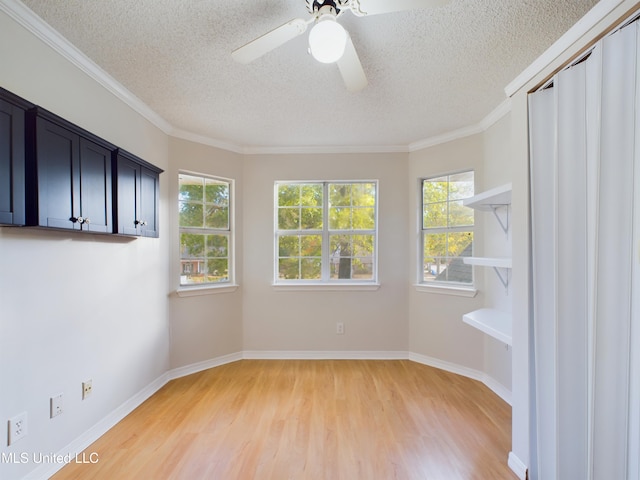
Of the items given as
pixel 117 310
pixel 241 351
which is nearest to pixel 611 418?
pixel 117 310

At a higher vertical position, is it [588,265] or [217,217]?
[217,217]

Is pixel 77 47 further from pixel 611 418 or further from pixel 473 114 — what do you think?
pixel 611 418

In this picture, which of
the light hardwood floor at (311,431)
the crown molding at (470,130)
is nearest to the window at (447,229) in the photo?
the crown molding at (470,130)

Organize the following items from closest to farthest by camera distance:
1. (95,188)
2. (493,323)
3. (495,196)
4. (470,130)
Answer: (95,188) < (495,196) < (493,323) < (470,130)

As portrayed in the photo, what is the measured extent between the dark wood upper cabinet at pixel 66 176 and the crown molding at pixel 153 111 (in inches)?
19.3

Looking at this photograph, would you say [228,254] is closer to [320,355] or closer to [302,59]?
[320,355]

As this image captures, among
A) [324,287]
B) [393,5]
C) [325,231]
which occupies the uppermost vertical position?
[393,5]

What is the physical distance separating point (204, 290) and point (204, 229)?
649mm

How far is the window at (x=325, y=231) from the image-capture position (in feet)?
11.3

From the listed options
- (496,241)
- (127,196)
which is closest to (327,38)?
(127,196)

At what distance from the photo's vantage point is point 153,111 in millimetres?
2529

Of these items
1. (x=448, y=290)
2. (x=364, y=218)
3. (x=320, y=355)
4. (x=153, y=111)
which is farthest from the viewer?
(x=364, y=218)

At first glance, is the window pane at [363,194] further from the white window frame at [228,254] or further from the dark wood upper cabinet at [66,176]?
the dark wood upper cabinet at [66,176]

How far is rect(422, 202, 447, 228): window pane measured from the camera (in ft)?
10.3
